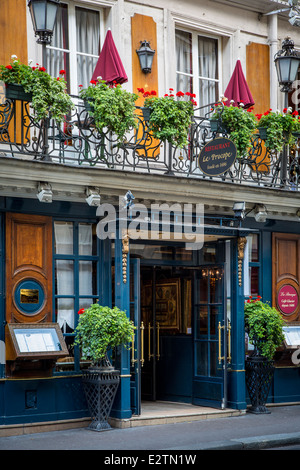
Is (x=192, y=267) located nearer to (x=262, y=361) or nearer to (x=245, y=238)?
(x=245, y=238)

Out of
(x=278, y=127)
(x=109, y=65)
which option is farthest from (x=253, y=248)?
(x=109, y=65)

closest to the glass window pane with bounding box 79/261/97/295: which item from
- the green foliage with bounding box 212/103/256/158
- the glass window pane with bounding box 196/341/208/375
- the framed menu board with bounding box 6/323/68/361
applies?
the framed menu board with bounding box 6/323/68/361

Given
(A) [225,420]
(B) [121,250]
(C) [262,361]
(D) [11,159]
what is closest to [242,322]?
(C) [262,361]

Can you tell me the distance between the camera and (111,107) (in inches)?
490

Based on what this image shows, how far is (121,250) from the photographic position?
496 inches

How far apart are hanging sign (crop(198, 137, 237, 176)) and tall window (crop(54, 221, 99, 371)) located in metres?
2.15

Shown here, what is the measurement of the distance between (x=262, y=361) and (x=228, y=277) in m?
1.59

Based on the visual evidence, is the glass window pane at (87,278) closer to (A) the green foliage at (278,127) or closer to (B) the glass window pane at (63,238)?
(B) the glass window pane at (63,238)

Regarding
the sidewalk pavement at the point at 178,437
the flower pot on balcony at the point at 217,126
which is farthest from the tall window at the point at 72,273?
the flower pot on balcony at the point at 217,126

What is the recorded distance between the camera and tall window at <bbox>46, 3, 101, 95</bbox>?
45.1 ft

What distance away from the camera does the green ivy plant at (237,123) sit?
1395 cm

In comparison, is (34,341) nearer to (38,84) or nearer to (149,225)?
(149,225)
